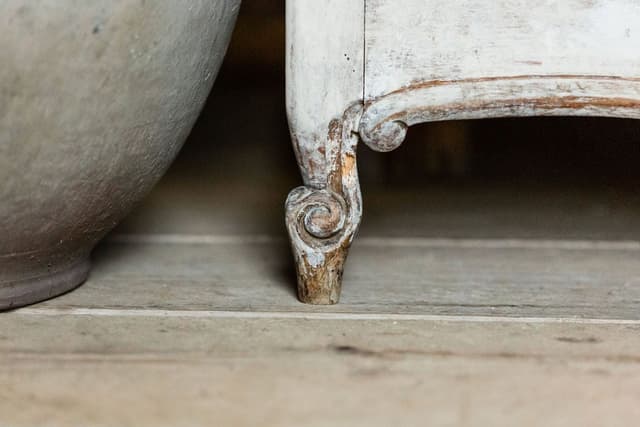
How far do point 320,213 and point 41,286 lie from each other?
28cm

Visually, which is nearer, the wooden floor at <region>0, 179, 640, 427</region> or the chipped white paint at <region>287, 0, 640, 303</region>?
the wooden floor at <region>0, 179, 640, 427</region>

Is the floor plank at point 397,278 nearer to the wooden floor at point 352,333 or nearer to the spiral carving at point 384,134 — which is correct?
the wooden floor at point 352,333

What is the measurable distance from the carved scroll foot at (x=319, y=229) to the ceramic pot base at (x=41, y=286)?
232 mm

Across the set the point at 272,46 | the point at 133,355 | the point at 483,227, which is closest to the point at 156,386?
the point at 133,355

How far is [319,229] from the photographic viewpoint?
2.75 feet

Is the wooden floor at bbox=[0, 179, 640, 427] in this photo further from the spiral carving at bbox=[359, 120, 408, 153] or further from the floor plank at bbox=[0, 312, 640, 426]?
the spiral carving at bbox=[359, 120, 408, 153]

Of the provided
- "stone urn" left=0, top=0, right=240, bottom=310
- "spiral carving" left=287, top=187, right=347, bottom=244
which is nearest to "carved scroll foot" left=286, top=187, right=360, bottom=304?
"spiral carving" left=287, top=187, right=347, bottom=244

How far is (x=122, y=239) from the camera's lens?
114 centimetres

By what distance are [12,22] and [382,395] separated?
1.30ft

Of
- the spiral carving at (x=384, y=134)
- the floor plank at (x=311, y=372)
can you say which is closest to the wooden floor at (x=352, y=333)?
the floor plank at (x=311, y=372)

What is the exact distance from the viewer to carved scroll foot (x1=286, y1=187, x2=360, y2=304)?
32.9 inches

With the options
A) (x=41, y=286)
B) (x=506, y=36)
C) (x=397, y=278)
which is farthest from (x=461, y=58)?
(x=41, y=286)

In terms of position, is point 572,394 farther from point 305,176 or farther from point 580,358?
point 305,176

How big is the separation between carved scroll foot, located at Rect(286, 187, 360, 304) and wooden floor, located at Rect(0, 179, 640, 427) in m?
0.05
